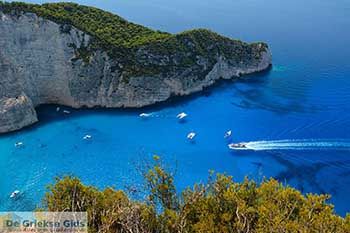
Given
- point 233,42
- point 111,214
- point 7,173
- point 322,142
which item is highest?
point 233,42

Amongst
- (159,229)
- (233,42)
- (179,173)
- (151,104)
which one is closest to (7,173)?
(179,173)

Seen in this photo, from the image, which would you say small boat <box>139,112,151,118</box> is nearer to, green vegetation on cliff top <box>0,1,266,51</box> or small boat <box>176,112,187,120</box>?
small boat <box>176,112,187,120</box>

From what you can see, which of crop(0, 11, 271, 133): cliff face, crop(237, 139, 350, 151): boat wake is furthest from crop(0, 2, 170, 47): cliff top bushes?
crop(237, 139, 350, 151): boat wake

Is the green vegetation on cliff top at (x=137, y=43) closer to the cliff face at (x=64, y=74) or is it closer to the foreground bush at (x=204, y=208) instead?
the cliff face at (x=64, y=74)

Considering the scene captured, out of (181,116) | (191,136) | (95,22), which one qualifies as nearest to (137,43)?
(95,22)

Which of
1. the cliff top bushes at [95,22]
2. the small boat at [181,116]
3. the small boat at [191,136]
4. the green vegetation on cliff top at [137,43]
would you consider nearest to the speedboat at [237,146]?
the small boat at [191,136]

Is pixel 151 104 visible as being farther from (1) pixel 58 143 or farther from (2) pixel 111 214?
(2) pixel 111 214
